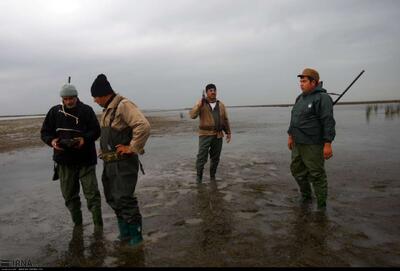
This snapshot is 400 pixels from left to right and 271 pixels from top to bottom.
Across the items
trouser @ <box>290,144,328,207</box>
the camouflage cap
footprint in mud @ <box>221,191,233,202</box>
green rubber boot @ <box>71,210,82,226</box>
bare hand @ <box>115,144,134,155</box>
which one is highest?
the camouflage cap

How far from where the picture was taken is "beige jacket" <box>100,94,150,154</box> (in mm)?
4008

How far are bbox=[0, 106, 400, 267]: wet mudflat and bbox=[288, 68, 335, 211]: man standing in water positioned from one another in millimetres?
507

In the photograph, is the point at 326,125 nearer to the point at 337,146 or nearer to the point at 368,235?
the point at 368,235

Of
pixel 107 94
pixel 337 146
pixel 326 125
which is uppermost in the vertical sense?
pixel 107 94

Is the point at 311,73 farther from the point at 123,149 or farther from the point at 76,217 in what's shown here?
the point at 76,217

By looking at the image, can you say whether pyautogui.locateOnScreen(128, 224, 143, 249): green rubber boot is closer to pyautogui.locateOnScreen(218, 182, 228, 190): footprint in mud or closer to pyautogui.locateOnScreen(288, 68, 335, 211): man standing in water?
pyautogui.locateOnScreen(288, 68, 335, 211): man standing in water

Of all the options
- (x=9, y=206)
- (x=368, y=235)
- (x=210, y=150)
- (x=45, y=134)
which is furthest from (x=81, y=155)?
(x=368, y=235)

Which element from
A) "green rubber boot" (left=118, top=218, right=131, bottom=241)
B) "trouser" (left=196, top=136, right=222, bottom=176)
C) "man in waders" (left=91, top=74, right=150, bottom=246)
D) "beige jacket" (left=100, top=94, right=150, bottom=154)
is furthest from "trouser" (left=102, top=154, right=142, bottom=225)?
"trouser" (left=196, top=136, right=222, bottom=176)

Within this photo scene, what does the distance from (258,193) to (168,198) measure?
1.84 metres

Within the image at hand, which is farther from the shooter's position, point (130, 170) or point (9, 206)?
point (9, 206)

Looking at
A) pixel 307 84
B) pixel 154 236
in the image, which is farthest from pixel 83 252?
pixel 307 84

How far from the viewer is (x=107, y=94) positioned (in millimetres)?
4258

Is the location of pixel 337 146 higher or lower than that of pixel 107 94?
lower

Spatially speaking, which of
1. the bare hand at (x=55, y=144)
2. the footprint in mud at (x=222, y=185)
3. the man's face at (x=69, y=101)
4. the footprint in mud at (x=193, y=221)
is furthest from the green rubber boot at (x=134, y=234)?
the footprint in mud at (x=222, y=185)
